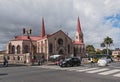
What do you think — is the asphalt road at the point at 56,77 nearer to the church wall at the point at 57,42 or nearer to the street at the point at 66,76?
Answer: the street at the point at 66,76

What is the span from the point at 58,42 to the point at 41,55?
9.99 meters

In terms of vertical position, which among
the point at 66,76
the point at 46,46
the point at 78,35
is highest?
the point at 78,35

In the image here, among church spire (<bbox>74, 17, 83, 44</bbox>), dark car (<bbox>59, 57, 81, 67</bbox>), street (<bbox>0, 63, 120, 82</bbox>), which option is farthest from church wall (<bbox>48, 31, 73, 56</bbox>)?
street (<bbox>0, 63, 120, 82</bbox>)

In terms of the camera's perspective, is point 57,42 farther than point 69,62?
Yes

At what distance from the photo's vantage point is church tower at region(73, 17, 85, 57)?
354 ft

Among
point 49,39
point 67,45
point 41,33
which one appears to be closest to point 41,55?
point 49,39

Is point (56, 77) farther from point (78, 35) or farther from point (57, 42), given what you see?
point (78, 35)

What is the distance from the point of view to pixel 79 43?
111 metres

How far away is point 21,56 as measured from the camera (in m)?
84.1

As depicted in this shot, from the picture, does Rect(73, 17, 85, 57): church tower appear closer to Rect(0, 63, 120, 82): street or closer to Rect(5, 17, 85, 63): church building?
Rect(5, 17, 85, 63): church building

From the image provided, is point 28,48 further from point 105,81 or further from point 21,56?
point 105,81

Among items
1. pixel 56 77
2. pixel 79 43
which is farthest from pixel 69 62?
pixel 79 43

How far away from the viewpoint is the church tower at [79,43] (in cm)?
10799

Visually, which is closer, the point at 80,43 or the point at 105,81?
the point at 105,81
